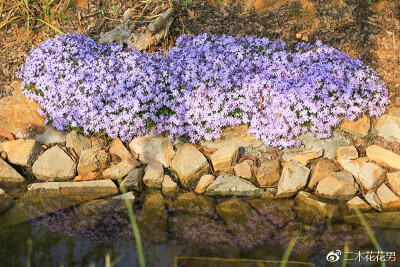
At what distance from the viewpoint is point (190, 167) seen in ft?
17.6

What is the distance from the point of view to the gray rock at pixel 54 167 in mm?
5535

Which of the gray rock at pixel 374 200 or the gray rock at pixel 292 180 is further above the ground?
the gray rock at pixel 292 180

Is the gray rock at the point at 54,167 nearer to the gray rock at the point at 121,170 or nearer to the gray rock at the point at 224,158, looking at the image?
the gray rock at the point at 121,170

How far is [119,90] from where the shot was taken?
5.44m

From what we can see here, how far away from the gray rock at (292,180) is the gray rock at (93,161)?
2.54m

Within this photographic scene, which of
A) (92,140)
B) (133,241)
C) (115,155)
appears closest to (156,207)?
(133,241)

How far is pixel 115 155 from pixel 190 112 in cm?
134

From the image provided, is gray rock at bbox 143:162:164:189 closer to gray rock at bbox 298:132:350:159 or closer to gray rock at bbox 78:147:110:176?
gray rock at bbox 78:147:110:176

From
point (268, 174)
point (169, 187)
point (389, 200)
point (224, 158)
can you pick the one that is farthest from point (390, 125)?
point (169, 187)

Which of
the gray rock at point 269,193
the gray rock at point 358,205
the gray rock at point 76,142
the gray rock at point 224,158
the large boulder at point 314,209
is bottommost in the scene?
the gray rock at point 358,205

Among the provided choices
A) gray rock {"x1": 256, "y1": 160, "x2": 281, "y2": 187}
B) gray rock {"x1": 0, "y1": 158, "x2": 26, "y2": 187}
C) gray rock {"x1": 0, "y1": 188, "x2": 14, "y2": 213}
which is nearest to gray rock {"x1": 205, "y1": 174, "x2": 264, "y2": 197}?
gray rock {"x1": 256, "y1": 160, "x2": 281, "y2": 187}

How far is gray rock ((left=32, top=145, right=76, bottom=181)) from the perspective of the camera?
5.54 meters

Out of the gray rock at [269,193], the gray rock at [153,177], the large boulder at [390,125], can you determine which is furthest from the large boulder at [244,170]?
the large boulder at [390,125]

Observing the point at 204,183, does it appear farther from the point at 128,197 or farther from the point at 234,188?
the point at 128,197
